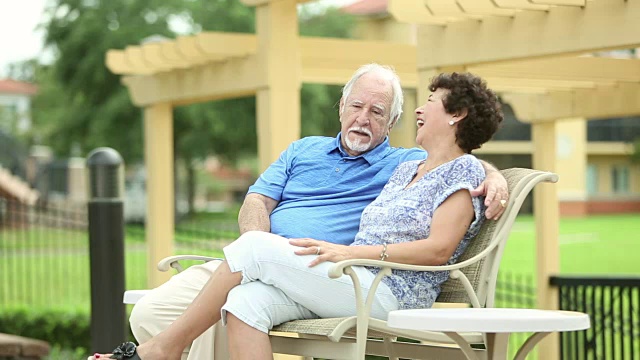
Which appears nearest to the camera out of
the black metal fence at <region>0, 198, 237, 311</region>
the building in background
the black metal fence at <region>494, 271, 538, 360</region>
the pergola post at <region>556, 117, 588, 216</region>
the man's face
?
the man's face

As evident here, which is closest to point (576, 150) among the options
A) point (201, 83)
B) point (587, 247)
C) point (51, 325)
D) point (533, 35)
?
point (587, 247)

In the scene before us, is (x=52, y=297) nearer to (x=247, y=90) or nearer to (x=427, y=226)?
(x=247, y=90)

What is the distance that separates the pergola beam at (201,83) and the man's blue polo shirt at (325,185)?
6.95 feet

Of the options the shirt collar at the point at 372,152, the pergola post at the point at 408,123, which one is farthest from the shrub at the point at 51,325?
the shirt collar at the point at 372,152

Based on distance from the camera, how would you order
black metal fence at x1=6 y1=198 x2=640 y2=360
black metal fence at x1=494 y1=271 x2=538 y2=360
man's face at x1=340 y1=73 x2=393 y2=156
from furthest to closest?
Result: black metal fence at x1=494 y1=271 x2=538 y2=360 → black metal fence at x1=6 y1=198 x2=640 y2=360 → man's face at x1=340 y1=73 x2=393 y2=156

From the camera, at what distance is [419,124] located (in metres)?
3.90

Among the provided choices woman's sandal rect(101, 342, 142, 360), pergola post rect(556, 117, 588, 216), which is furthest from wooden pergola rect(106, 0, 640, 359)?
pergola post rect(556, 117, 588, 216)

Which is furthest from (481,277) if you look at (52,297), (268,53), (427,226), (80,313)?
(52,297)

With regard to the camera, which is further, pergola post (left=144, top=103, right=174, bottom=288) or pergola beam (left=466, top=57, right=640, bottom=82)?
pergola post (left=144, top=103, right=174, bottom=288)

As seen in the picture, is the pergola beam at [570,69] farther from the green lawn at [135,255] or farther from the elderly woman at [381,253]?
the green lawn at [135,255]

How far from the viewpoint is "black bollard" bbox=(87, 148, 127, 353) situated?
5750mm

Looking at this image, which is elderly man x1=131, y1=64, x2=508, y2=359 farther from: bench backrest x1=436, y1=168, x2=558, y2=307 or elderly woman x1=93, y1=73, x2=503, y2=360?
bench backrest x1=436, y1=168, x2=558, y2=307

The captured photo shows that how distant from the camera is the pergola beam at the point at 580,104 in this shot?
7.66 meters

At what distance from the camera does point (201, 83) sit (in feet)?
24.5
